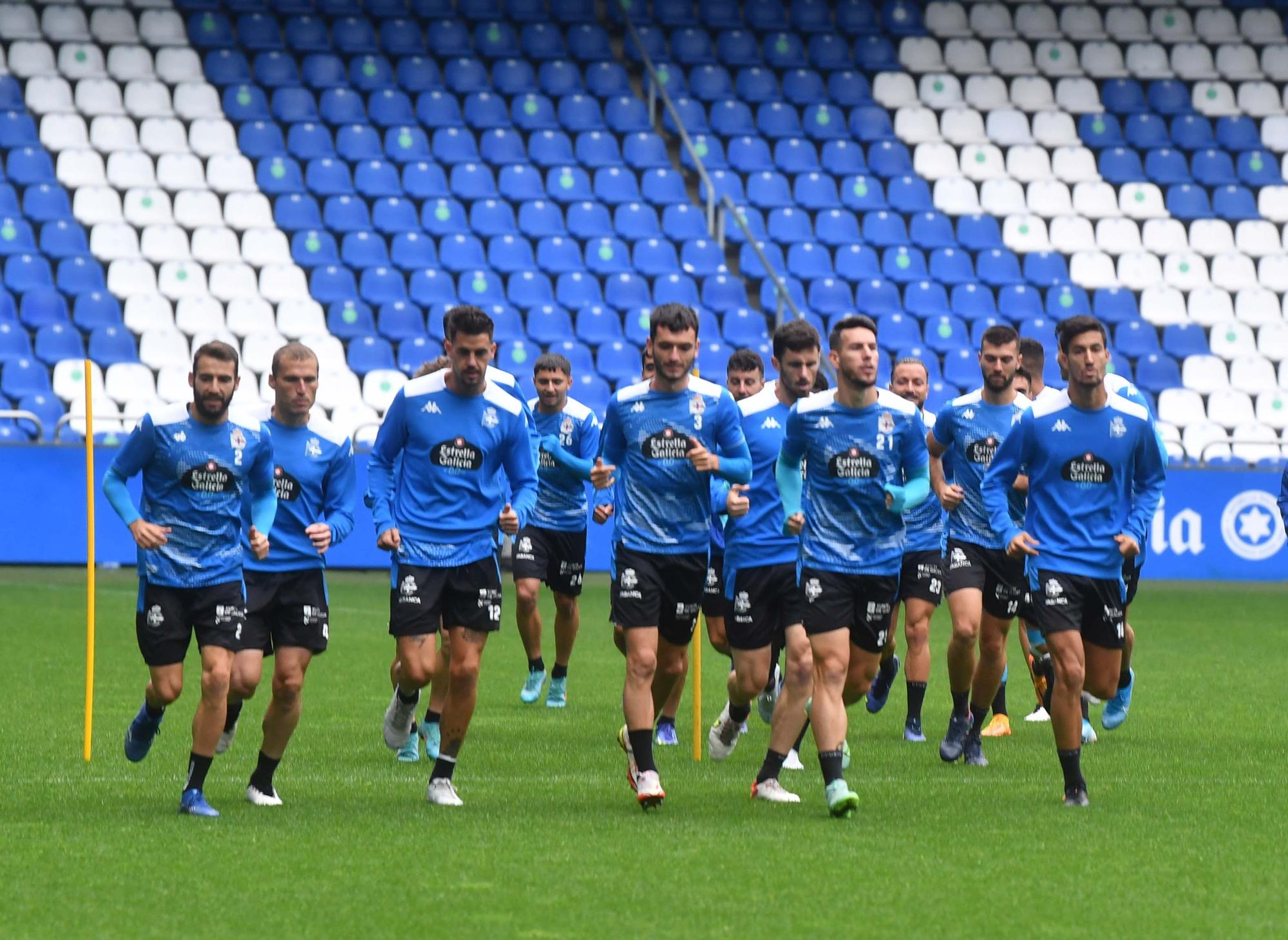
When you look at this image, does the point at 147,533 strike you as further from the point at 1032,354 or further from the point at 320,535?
the point at 1032,354

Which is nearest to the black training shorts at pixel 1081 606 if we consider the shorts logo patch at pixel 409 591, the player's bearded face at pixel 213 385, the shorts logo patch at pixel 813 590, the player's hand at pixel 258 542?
the shorts logo patch at pixel 813 590

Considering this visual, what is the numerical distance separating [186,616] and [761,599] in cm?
270

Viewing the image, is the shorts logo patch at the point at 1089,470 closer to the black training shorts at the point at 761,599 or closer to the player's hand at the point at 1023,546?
the player's hand at the point at 1023,546

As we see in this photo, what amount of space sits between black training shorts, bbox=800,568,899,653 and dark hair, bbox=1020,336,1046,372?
2780mm

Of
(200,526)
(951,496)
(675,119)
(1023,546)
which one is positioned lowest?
(1023,546)

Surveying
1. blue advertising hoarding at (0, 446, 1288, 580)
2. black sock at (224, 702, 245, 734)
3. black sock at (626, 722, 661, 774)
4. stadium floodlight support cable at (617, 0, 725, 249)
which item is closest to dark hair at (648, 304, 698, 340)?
Result: black sock at (626, 722, 661, 774)

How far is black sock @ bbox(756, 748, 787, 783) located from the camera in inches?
341

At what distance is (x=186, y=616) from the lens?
802cm

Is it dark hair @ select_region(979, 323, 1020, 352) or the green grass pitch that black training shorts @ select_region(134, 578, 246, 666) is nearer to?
the green grass pitch

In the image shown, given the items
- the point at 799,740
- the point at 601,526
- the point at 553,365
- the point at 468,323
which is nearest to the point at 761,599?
the point at 799,740

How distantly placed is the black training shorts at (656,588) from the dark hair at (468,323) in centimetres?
116

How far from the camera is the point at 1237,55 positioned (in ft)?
94.1

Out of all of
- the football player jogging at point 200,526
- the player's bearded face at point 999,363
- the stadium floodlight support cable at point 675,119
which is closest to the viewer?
the football player jogging at point 200,526

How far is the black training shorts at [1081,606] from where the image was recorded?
833 centimetres
